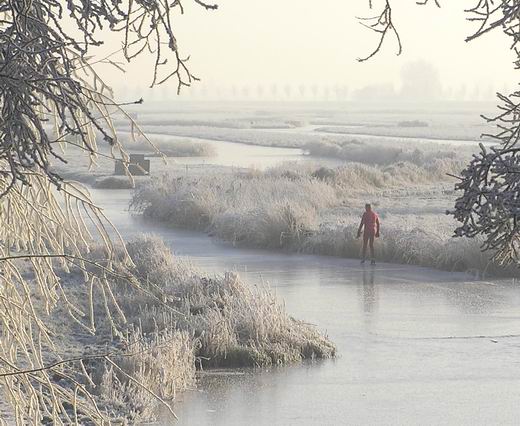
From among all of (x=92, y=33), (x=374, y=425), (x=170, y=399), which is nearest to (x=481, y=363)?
(x=374, y=425)

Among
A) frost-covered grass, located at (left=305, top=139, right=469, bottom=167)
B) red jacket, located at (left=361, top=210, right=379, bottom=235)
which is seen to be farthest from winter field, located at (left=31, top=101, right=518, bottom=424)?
red jacket, located at (left=361, top=210, right=379, bottom=235)

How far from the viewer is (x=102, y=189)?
48.8 m

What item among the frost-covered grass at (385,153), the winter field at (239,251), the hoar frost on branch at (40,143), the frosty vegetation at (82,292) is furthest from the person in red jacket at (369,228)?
the frost-covered grass at (385,153)

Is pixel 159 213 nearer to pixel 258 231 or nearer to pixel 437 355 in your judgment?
pixel 258 231

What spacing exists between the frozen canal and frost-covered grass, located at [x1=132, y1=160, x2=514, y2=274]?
124 cm

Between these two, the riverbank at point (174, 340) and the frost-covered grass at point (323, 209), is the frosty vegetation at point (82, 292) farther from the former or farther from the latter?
the frost-covered grass at point (323, 209)

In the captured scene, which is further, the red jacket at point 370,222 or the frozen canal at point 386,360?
the red jacket at point 370,222

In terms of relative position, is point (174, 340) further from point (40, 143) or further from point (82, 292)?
point (40, 143)

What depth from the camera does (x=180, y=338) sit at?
15664 mm

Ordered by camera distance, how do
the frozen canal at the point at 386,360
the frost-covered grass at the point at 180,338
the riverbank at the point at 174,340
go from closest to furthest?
the riverbank at the point at 174,340 < the frost-covered grass at the point at 180,338 < the frozen canal at the point at 386,360

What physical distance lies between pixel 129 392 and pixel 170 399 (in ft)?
2.53

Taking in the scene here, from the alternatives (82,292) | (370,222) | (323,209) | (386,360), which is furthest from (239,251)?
(386,360)

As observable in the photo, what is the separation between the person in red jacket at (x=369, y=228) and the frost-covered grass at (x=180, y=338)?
5.86m

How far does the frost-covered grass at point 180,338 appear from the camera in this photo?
1407cm
